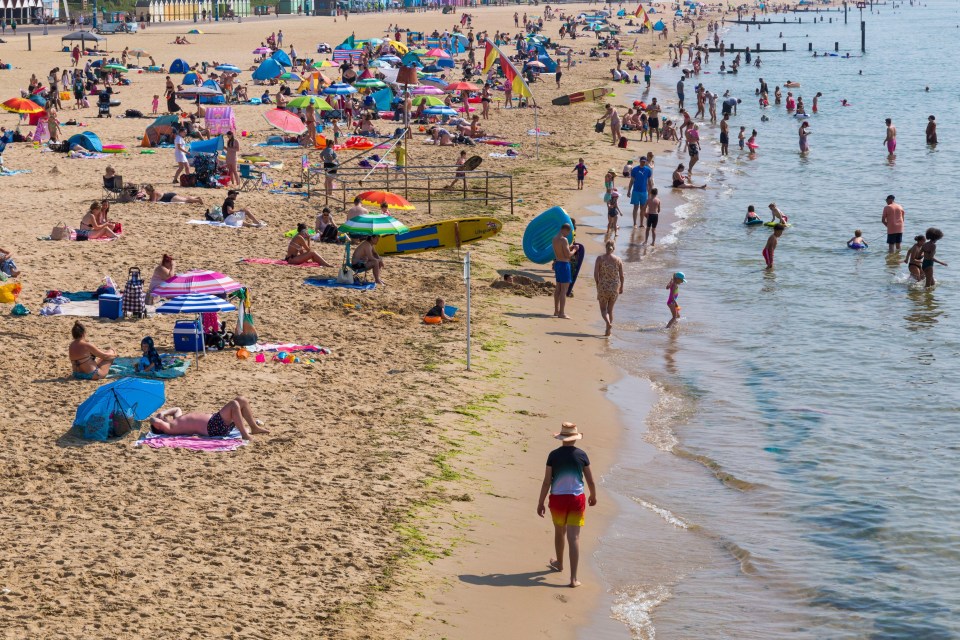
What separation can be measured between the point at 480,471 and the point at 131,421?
11.9ft

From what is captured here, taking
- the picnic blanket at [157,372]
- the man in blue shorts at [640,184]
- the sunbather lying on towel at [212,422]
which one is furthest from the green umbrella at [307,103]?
the sunbather lying on towel at [212,422]

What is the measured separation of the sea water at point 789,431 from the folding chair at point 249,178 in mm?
8557

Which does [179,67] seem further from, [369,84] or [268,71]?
[369,84]

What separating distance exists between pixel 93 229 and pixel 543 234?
7.97 m

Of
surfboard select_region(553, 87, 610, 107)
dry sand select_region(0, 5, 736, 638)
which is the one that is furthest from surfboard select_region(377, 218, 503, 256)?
surfboard select_region(553, 87, 610, 107)

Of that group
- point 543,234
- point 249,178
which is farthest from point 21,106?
point 543,234

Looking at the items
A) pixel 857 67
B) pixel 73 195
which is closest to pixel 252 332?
pixel 73 195

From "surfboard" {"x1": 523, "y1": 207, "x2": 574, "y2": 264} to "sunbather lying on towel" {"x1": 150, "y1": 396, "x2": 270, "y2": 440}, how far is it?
9.67 m

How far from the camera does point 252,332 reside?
14.9 meters

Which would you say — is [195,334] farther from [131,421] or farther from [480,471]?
[480,471]

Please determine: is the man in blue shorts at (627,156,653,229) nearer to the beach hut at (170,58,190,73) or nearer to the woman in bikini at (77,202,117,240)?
the woman in bikini at (77,202,117,240)

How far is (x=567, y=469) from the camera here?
9.55 m

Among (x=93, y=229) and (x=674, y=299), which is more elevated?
(x=93, y=229)

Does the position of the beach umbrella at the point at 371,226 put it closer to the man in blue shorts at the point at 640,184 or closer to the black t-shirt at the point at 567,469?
the man in blue shorts at the point at 640,184
